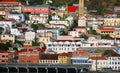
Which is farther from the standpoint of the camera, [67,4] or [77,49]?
[67,4]

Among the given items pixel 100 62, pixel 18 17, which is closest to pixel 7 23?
pixel 18 17

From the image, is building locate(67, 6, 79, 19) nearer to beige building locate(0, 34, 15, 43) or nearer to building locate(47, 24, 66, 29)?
building locate(47, 24, 66, 29)

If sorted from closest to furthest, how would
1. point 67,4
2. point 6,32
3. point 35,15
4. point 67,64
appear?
point 67,64, point 6,32, point 35,15, point 67,4

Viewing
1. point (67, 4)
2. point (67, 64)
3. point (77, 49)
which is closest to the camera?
point (67, 64)

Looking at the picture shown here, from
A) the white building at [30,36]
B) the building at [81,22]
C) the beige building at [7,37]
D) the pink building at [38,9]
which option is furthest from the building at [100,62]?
the pink building at [38,9]

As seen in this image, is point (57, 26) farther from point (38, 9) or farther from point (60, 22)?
point (38, 9)

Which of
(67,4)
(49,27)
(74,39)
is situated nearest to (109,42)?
(74,39)

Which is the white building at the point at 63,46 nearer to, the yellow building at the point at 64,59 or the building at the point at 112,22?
the yellow building at the point at 64,59

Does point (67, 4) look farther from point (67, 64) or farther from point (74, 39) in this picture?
point (67, 64)
